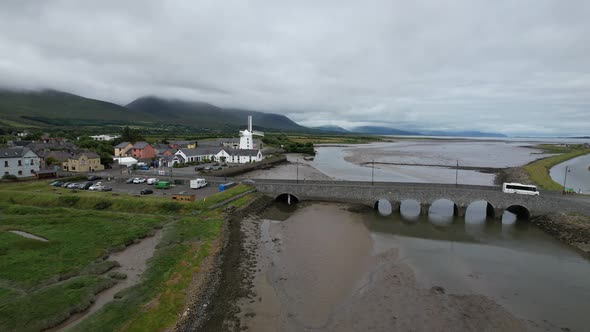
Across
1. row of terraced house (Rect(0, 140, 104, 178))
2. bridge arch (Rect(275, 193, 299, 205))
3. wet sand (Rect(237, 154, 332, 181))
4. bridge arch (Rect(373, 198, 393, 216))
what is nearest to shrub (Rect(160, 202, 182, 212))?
bridge arch (Rect(275, 193, 299, 205))

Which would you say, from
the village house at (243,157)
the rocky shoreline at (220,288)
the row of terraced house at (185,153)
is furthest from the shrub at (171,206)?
the village house at (243,157)

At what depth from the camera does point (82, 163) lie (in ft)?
181

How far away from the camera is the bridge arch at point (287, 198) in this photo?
1653 inches

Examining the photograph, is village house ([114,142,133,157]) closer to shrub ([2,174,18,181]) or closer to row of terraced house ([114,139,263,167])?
row of terraced house ([114,139,263,167])

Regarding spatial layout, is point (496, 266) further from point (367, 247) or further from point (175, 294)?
point (175, 294)

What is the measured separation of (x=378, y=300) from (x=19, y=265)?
23915 millimetres

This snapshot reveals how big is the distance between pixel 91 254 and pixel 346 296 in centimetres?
1889

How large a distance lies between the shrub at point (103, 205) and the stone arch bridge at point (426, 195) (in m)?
17.7

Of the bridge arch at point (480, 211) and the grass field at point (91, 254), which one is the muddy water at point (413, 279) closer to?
the bridge arch at point (480, 211)

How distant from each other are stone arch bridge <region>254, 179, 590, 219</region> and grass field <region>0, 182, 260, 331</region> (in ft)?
21.8

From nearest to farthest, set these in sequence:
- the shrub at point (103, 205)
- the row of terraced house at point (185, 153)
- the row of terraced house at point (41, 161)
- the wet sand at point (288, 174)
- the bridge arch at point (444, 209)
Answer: the shrub at point (103, 205)
the bridge arch at point (444, 209)
the row of terraced house at point (41, 161)
the wet sand at point (288, 174)
the row of terraced house at point (185, 153)

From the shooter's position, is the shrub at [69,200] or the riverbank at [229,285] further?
the shrub at [69,200]

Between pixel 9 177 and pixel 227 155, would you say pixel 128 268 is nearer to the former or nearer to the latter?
pixel 9 177

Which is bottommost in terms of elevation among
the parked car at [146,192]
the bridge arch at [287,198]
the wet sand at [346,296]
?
the wet sand at [346,296]
